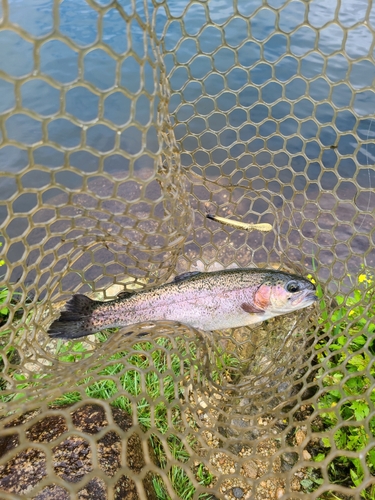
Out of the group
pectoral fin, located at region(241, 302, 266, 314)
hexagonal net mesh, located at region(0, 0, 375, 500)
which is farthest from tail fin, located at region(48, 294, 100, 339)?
pectoral fin, located at region(241, 302, 266, 314)

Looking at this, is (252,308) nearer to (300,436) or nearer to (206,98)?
(300,436)

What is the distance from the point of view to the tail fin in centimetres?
280

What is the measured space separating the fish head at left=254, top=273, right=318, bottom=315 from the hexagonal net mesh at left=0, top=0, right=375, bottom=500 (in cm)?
27

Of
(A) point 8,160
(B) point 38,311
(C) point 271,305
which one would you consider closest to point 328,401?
(C) point 271,305

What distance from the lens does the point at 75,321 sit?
2869mm

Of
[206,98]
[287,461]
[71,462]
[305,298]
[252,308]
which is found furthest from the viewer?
[206,98]

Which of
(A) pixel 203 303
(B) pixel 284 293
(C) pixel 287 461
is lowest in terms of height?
(C) pixel 287 461

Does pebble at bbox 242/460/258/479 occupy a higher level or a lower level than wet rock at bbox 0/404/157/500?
lower

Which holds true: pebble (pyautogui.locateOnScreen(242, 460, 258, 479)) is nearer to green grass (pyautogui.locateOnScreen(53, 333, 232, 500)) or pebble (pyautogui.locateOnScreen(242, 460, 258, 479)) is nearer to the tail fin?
green grass (pyautogui.locateOnScreen(53, 333, 232, 500))

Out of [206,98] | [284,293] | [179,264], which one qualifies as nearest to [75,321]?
[284,293]

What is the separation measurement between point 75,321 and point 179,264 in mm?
2296

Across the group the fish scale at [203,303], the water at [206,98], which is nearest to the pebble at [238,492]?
the fish scale at [203,303]

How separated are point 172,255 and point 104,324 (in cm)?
98

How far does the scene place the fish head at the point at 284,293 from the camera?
288cm
